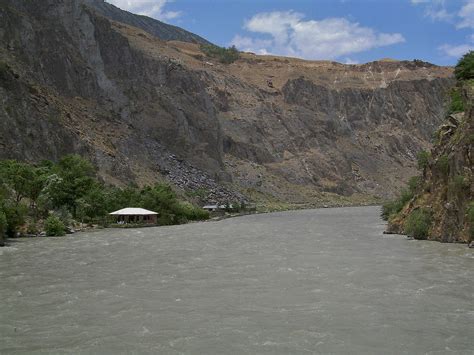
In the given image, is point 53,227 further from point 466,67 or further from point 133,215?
point 466,67

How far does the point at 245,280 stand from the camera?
26078mm

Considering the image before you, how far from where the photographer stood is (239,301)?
2122 centimetres

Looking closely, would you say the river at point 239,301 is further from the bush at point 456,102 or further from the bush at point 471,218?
the bush at point 456,102

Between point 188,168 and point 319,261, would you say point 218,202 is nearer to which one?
point 188,168

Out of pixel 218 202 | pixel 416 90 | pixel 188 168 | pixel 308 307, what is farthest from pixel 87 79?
pixel 416 90

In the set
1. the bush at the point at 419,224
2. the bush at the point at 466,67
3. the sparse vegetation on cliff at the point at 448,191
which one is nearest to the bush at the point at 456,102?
the bush at the point at 466,67

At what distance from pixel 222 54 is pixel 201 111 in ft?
216

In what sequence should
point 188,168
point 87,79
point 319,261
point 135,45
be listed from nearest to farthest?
1. point 319,261
2. point 87,79
3. point 188,168
4. point 135,45

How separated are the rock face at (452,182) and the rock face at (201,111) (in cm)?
5061

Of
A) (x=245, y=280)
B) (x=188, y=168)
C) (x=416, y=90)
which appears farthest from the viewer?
(x=416, y=90)

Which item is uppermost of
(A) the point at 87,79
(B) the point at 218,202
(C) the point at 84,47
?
(C) the point at 84,47

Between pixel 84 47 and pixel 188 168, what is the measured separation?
3064 cm

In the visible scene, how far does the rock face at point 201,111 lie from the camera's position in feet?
294

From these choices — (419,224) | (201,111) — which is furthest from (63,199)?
(201,111)
